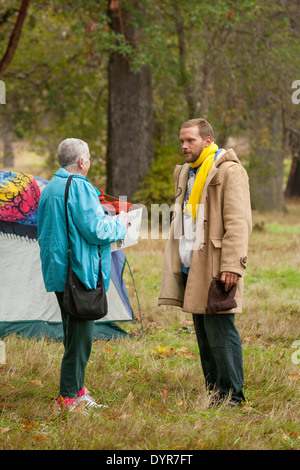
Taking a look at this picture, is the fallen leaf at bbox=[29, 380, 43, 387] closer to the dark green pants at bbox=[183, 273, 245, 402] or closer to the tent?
the dark green pants at bbox=[183, 273, 245, 402]

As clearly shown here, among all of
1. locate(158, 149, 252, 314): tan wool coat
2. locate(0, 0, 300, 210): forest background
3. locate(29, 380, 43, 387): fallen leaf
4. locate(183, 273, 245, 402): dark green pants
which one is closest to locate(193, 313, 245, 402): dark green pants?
locate(183, 273, 245, 402): dark green pants

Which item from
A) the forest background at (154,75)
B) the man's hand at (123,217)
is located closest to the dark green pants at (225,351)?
the man's hand at (123,217)

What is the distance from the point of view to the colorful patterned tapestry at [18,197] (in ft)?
20.6

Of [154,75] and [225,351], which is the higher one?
[154,75]

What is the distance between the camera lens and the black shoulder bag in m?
3.98

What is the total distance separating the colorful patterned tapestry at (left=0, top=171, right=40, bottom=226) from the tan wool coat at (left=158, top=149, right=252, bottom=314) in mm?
2641

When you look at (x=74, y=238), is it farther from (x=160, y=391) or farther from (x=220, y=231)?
(x=160, y=391)

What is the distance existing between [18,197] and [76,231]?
2.52m

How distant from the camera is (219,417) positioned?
13.6 ft

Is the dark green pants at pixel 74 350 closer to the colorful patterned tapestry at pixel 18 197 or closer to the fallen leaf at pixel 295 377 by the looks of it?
the fallen leaf at pixel 295 377

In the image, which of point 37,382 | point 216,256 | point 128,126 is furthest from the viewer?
point 128,126

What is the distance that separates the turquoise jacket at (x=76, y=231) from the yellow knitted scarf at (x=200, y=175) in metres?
0.59

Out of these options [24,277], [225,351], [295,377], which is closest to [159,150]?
[24,277]

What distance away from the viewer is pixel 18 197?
6.36m
